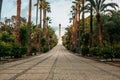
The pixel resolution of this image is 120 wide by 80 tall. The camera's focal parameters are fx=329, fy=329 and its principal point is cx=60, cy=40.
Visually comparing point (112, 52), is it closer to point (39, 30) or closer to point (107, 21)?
point (107, 21)

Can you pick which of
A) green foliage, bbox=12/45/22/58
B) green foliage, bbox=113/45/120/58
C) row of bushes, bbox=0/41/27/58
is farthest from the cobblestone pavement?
green foliage, bbox=12/45/22/58

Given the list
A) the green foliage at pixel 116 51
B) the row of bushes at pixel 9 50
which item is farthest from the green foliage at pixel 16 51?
the green foliage at pixel 116 51

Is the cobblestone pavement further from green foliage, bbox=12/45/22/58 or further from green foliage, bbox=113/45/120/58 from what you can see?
green foliage, bbox=12/45/22/58

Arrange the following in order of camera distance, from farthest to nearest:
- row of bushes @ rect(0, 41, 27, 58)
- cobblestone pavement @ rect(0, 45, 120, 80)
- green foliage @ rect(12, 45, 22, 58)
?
1. green foliage @ rect(12, 45, 22, 58)
2. row of bushes @ rect(0, 41, 27, 58)
3. cobblestone pavement @ rect(0, 45, 120, 80)

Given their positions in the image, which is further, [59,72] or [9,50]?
[9,50]

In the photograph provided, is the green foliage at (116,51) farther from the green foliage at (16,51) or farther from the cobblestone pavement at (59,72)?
the green foliage at (16,51)

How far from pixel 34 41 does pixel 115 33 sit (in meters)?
54.3

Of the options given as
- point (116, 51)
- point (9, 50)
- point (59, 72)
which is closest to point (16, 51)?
point (9, 50)

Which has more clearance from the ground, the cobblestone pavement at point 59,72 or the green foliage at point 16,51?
the green foliage at point 16,51

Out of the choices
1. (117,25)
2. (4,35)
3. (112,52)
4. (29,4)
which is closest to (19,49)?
(4,35)

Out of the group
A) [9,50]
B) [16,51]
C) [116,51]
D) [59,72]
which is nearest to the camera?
[59,72]

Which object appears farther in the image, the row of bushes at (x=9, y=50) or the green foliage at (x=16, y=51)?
the green foliage at (x=16, y=51)

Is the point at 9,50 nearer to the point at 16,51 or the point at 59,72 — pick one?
the point at 16,51

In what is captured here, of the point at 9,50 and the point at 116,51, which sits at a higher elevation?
the point at 9,50
